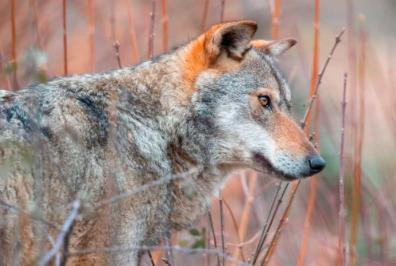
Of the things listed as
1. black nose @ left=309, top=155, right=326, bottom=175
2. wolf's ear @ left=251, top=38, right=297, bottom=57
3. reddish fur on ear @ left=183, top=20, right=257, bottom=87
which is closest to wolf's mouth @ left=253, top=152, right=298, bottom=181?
black nose @ left=309, top=155, right=326, bottom=175

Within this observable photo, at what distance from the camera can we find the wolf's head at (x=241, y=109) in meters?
3.72

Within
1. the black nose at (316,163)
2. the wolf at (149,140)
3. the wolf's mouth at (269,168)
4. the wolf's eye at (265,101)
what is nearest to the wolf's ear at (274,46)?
the wolf at (149,140)

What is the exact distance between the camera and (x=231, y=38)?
3.92 m

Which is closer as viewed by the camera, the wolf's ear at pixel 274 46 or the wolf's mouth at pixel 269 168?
the wolf's mouth at pixel 269 168

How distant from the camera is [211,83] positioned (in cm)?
385

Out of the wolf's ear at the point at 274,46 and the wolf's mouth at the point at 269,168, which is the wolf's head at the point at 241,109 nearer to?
the wolf's mouth at the point at 269,168

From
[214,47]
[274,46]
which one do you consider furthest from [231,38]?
[274,46]

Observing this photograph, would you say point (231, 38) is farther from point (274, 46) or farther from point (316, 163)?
point (316, 163)

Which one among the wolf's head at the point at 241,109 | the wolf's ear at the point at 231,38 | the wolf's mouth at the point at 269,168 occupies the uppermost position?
the wolf's ear at the point at 231,38

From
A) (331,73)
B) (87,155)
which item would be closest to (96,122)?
(87,155)

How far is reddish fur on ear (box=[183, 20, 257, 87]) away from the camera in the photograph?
3.84 metres

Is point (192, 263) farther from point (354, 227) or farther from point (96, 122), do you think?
point (96, 122)

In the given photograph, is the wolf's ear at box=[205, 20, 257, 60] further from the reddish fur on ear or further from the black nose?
the black nose

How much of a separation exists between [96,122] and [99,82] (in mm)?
391
